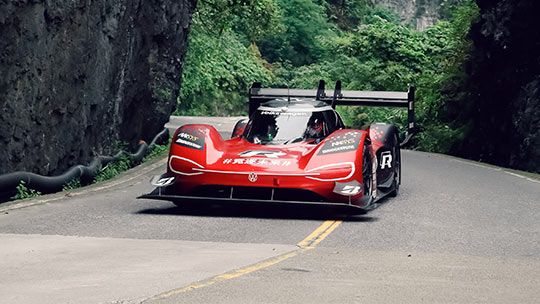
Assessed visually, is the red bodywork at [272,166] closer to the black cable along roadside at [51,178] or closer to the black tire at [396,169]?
the black cable along roadside at [51,178]

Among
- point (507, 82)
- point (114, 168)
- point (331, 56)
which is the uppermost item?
point (507, 82)

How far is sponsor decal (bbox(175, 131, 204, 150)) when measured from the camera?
1603cm

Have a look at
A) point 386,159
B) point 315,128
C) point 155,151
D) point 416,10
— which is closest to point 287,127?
point 315,128

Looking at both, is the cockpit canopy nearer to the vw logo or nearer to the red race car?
the red race car

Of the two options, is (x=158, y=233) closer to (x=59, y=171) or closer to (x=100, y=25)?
(x=59, y=171)

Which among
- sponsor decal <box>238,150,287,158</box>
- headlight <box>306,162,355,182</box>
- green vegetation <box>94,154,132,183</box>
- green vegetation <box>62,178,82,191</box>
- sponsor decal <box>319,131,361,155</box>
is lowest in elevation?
green vegetation <box>94,154,132,183</box>

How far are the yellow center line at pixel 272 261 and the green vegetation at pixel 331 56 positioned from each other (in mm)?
23716

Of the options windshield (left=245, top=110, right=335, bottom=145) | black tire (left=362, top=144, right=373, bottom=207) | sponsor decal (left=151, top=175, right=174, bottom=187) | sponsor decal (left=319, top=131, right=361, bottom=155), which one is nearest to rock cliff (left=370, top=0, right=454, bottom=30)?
windshield (left=245, top=110, right=335, bottom=145)

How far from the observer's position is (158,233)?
13.5 metres

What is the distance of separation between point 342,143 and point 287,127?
140 cm

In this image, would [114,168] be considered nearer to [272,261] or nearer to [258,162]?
[258,162]

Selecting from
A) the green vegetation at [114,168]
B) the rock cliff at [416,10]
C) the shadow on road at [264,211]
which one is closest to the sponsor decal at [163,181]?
the shadow on road at [264,211]

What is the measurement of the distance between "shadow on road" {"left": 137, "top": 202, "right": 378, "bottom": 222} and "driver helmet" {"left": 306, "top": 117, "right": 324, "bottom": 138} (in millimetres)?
1249

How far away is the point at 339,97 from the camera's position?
68.7 feet
